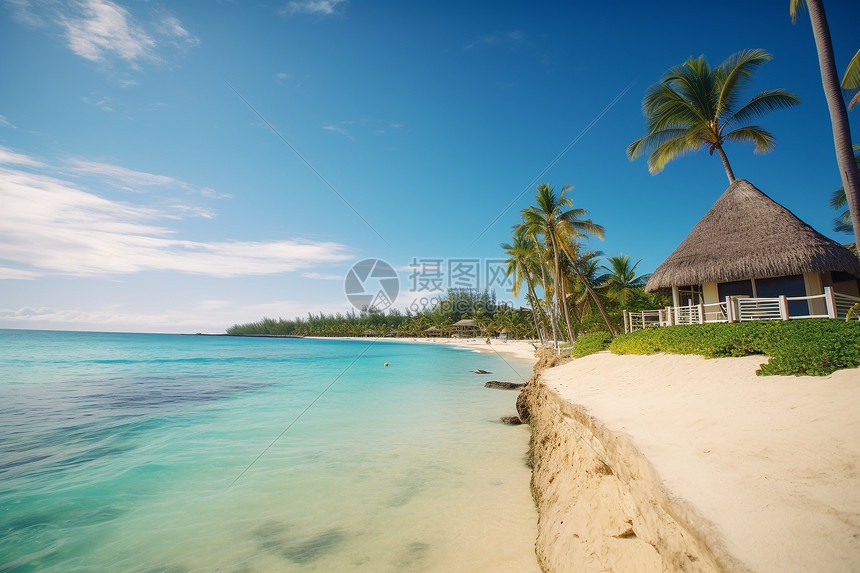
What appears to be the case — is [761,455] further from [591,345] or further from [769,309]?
[591,345]

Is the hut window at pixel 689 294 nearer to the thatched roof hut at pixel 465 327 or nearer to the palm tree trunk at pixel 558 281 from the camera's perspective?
the palm tree trunk at pixel 558 281

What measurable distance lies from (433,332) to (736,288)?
230 feet

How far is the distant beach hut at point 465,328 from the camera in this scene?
72438mm

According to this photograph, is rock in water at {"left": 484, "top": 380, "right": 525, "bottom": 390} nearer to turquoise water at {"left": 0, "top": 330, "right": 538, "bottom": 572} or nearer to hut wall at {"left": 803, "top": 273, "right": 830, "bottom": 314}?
turquoise water at {"left": 0, "top": 330, "right": 538, "bottom": 572}

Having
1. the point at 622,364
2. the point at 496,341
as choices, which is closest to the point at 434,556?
the point at 622,364

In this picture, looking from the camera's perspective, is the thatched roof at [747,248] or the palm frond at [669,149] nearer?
the thatched roof at [747,248]

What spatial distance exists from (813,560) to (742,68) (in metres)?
18.3

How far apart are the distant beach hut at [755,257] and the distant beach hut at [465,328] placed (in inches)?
2254

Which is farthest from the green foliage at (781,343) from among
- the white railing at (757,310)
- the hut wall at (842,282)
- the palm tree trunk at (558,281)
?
the palm tree trunk at (558,281)

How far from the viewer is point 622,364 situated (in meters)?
10.2

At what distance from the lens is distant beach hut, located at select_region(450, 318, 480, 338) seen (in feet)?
238

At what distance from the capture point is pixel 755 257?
1196cm

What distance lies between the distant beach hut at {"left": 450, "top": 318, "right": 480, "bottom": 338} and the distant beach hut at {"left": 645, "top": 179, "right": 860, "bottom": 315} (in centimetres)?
5725

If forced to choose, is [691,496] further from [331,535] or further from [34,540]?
[34,540]
